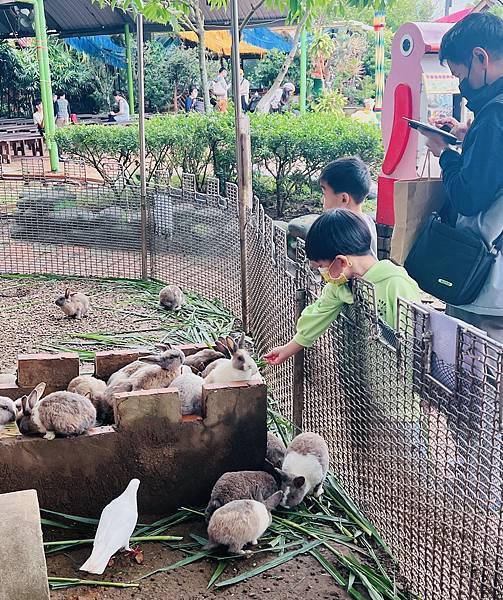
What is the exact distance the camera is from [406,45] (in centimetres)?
774

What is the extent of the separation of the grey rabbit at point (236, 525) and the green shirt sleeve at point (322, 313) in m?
0.87

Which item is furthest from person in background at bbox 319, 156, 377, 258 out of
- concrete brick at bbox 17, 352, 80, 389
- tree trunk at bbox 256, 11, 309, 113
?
tree trunk at bbox 256, 11, 309, 113

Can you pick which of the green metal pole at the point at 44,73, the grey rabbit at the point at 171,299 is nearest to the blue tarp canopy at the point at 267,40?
the green metal pole at the point at 44,73

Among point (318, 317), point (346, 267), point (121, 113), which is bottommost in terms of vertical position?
point (318, 317)

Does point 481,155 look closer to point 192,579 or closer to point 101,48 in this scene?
point 192,579

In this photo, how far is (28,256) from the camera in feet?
27.3

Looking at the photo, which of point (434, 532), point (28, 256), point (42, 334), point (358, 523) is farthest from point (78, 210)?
point (434, 532)

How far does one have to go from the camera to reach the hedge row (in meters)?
10.1

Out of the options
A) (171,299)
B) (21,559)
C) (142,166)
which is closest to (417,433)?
(21,559)

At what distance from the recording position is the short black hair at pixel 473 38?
130 inches

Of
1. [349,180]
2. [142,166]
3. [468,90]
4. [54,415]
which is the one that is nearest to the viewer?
[54,415]

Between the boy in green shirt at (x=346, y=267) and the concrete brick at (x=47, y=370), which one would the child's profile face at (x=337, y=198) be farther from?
the concrete brick at (x=47, y=370)

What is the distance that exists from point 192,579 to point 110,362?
4.20 ft

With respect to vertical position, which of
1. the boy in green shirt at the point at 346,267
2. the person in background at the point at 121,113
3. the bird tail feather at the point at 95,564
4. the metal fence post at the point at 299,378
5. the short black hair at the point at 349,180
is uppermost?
the person in background at the point at 121,113
